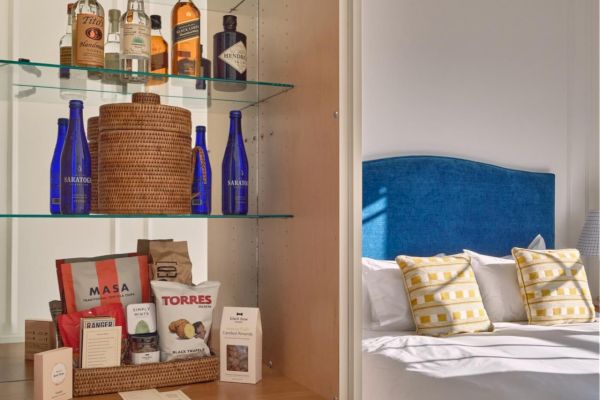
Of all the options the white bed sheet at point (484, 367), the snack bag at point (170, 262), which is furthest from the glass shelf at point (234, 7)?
the white bed sheet at point (484, 367)

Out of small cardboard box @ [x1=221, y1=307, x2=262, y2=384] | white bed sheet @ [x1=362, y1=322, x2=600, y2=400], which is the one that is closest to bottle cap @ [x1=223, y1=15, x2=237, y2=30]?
small cardboard box @ [x1=221, y1=307, x2=262, y2=384]

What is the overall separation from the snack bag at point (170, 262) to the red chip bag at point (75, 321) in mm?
122

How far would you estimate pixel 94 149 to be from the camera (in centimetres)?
141

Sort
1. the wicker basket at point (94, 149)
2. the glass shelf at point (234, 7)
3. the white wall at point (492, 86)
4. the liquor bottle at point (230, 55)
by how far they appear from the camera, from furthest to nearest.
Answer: the white wall at point (492, 86), the glass shelf at point (234, 7), the liquor bottle at point (230, 55), the wicker basket at point (94, 149)

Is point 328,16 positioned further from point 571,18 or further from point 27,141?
point 571,18

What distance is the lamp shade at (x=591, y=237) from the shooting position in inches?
165

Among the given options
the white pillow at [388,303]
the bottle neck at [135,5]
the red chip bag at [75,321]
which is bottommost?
the white pillow at [388,303]

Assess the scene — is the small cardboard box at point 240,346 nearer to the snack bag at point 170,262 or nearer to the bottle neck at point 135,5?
the snack bag at point 170,262

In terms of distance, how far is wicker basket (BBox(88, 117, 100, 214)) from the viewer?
136cm

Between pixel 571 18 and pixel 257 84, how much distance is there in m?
3.99

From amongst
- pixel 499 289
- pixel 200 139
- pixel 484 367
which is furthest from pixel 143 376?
pixel 499 289

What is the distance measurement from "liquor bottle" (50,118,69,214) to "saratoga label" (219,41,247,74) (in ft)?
1.24

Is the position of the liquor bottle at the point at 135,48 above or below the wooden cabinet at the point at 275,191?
above

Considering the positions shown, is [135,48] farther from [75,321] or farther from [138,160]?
[75,321]
